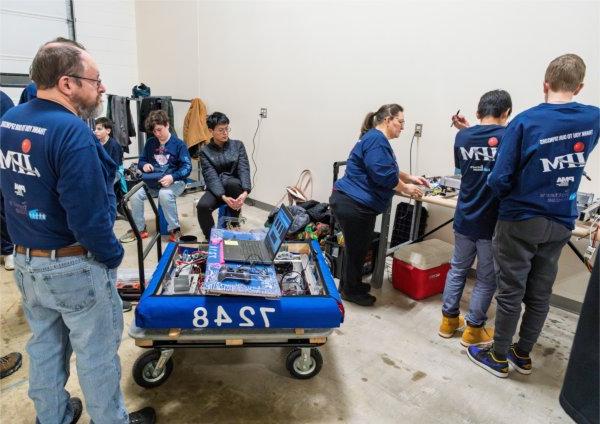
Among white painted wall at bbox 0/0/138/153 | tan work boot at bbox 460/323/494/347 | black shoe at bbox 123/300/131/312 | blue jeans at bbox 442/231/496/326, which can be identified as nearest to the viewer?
blue jeans at bbox 442/231/496/326

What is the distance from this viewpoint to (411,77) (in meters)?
3.35

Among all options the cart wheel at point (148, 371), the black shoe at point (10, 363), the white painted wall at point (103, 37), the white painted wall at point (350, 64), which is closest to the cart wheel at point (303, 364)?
the cart wheel at point (148, 371)

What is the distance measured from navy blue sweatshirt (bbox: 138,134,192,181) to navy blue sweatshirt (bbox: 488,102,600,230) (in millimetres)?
2818

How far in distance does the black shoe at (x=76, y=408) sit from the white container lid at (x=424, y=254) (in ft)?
6.89

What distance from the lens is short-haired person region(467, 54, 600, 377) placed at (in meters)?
1.71

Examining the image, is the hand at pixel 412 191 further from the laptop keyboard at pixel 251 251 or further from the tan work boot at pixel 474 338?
the laptop keyboard at pixel 251 251

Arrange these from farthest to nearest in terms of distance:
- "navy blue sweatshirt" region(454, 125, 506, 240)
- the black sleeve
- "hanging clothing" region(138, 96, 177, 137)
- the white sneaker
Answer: "hanging clothing" region(138, 96, 177, 137)
the black sleeve
the white sneaker
"navy blue sweatshirt" region(454, 125, 506, 240)

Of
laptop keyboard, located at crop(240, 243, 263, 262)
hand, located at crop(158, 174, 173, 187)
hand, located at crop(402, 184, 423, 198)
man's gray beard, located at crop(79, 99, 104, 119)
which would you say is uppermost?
man's gray beard, located at crop(79, 99, 104, 119)

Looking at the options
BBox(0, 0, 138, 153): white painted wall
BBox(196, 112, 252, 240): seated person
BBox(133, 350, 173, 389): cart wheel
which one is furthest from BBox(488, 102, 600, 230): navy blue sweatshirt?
BBox(0, 0, 138, 153): white painted wall

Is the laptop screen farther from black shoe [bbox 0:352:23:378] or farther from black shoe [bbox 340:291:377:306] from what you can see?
black shoe [bbox 0:352:23:378]

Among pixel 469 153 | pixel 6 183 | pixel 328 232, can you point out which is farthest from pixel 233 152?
pixel 6 183

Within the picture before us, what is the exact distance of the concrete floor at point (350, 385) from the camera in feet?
5.83

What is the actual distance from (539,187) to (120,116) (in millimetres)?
4854

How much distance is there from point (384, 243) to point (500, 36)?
1.69m
